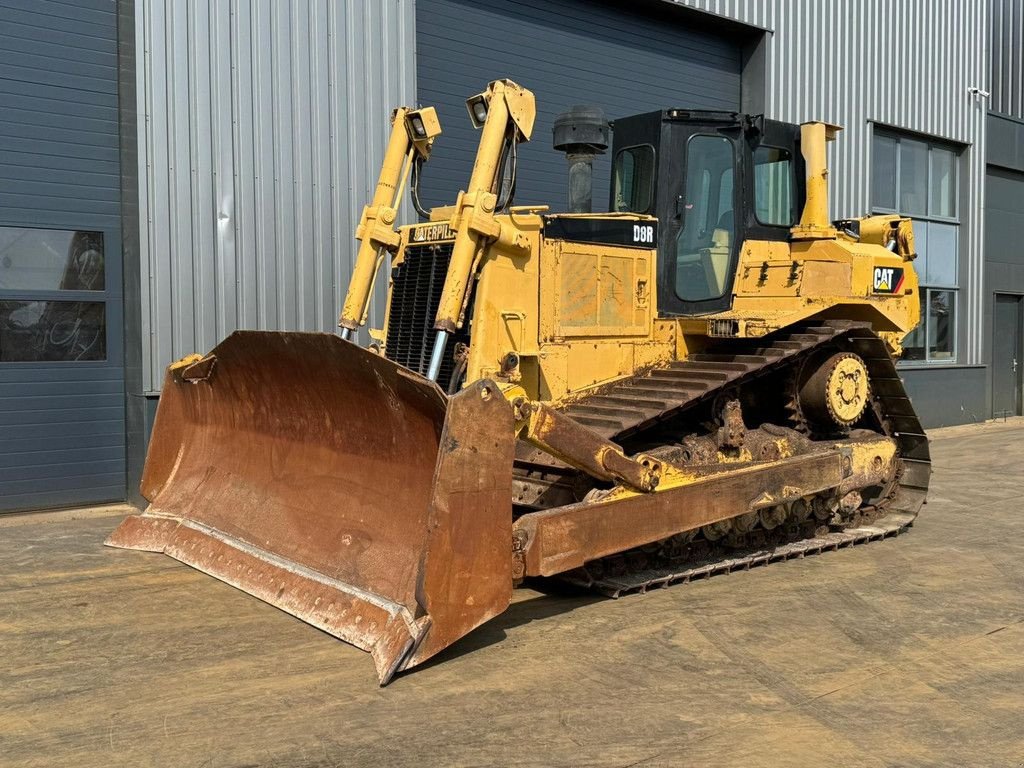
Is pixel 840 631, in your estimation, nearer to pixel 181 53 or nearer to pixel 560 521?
pixel 560 521

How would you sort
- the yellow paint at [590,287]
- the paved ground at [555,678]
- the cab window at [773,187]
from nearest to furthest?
the paved ground at [555,678], the yellow paint at [590,287], the cab window at [773,187]

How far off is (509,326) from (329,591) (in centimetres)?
216

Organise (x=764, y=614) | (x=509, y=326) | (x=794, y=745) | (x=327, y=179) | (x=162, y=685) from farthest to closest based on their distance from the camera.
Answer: (x=327, y=179)
(x=509, y=326)
(x=764, y=614)
(x=162, y=685)
(x=794, y=745)

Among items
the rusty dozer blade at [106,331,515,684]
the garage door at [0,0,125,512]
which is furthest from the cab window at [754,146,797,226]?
the garage door at [0,0,125,512]

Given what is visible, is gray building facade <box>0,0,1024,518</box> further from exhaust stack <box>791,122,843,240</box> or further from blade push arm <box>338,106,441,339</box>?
exhaust stack <box>791,122,843,240</box>

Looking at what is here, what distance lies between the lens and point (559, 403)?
6707 millimetres

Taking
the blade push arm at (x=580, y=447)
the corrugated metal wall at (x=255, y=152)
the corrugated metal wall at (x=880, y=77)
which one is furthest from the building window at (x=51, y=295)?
the corrugated metal wall at (x=880, y=77)

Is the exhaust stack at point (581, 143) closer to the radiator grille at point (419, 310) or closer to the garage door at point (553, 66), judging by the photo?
the radiator grille at point (419, 310)

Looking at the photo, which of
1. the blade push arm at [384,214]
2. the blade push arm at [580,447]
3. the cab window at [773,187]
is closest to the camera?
the blade push arm at [580,447]

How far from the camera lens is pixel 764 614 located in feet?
18.8

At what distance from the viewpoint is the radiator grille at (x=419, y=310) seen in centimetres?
660

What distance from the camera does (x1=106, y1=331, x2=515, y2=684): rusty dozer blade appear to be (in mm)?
4723

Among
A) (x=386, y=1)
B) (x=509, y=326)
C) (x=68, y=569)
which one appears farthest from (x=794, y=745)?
(x=386, y=1)

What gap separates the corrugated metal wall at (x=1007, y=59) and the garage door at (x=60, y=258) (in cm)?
1578
